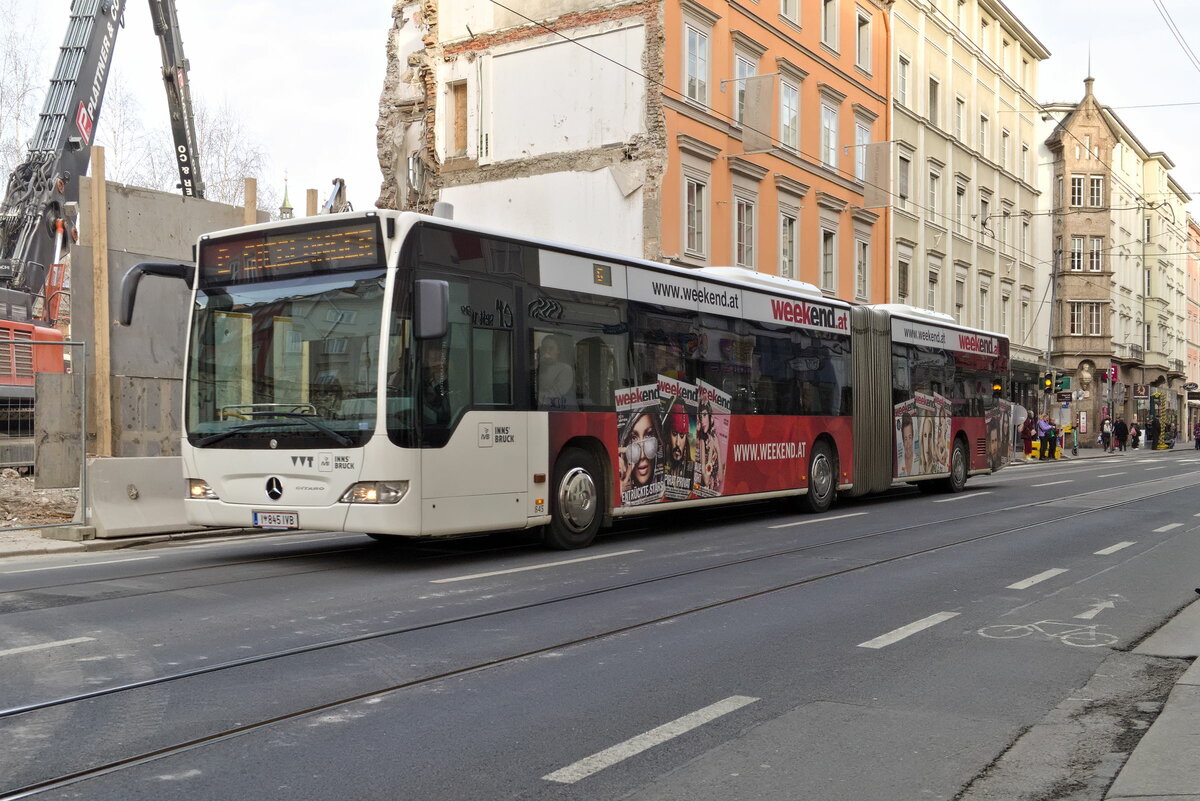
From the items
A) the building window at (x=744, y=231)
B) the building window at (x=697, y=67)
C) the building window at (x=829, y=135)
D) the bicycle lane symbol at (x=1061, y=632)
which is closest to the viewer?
the bicycle lane symbol at (x=1061, y=632)

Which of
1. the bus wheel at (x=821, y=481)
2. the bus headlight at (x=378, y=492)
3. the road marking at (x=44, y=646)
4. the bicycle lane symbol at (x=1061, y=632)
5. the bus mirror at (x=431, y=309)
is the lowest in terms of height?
the bicycle lane symbol at (x=1061, y=632)

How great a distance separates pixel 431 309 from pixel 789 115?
26.1 metres

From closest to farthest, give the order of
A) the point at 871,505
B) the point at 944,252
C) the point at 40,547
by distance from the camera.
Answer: the point at 40,547, the point at 871,505, the point at 944,252

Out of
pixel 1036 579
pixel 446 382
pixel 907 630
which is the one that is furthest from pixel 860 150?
pixel 907 630

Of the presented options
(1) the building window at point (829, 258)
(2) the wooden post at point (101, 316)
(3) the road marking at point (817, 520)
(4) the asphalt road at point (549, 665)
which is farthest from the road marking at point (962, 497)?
(1) the building window at point (829, 258)

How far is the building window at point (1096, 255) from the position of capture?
6638 centimetres

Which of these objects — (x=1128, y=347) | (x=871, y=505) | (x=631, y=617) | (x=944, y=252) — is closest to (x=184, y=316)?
(x=871, y=505)

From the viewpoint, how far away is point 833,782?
471 centimetres

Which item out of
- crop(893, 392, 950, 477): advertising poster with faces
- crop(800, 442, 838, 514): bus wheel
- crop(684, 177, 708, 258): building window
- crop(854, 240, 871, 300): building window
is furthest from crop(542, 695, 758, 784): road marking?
crop(854, 240, 871, 300): building window

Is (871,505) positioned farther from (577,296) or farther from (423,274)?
(423,274)

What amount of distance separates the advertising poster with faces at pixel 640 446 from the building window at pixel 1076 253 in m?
57.8

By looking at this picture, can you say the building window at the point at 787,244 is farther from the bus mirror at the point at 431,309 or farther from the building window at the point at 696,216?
the bus mirror at the point at 431,309

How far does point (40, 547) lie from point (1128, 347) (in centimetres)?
7099

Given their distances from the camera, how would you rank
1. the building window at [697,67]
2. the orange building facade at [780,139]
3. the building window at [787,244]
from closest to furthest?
the orange building facade at [780,139] < the building window at [697,67] < the building window at [787,244]
